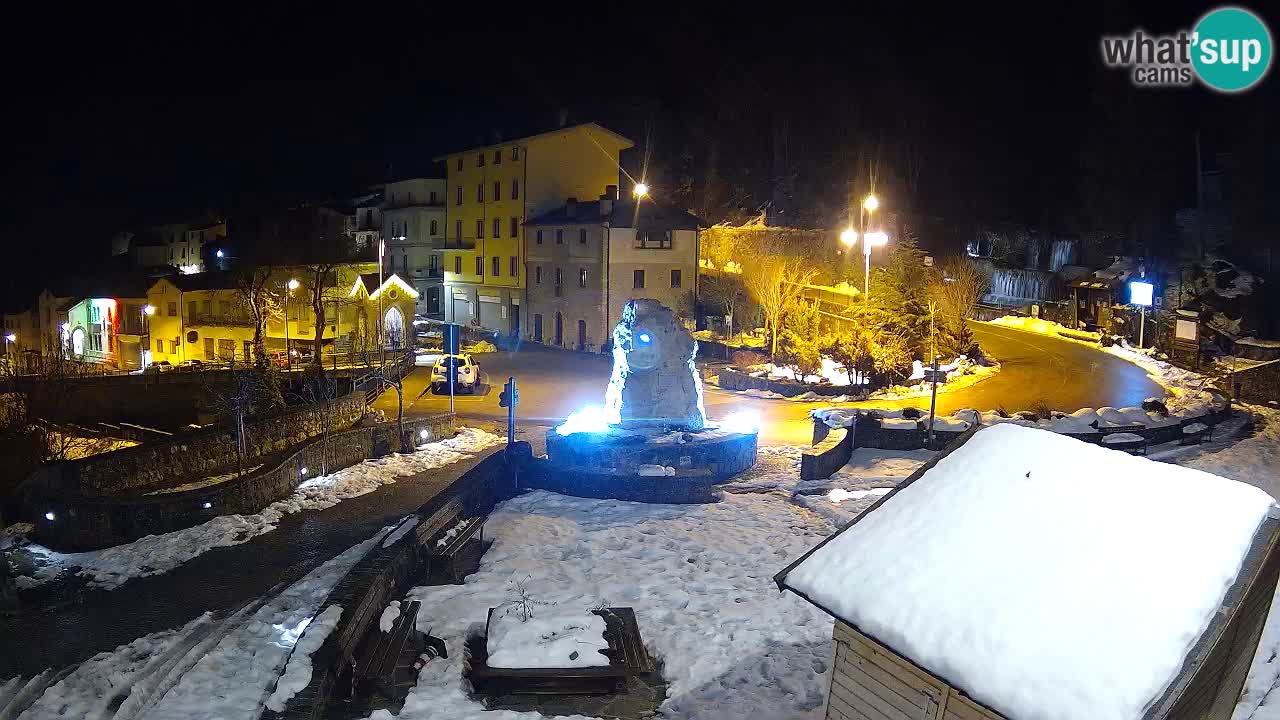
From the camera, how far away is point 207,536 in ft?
55.9

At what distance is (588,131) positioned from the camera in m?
48.6

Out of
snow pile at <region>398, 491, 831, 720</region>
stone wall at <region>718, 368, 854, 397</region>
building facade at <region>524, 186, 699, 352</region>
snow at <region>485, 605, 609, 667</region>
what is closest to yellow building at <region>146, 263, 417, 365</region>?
building facade at <region>524, 186, 699, 352</region>

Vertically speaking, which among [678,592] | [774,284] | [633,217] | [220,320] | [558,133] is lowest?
[678,592]

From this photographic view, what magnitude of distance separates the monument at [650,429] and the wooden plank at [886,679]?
11.5m

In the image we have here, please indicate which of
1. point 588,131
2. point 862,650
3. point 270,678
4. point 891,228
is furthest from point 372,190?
point 862,650

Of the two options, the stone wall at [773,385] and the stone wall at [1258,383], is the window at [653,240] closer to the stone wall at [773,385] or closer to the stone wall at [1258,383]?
the stone wall at [773,385]

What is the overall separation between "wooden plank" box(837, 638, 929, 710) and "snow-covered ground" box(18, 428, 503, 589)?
12.6 metres

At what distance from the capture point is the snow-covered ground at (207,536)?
51.1ft

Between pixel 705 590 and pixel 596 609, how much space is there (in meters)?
1.90

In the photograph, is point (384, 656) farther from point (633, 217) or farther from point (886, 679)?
point (633, 217)

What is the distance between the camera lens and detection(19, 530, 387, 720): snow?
33.4 ft

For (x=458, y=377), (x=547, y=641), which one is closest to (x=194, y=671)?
(x=547, y=641)

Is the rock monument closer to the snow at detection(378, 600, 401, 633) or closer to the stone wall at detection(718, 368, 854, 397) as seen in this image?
the snow at detection(378, 600, 401, 633)

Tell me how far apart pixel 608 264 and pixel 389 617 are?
107 ft
